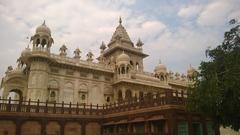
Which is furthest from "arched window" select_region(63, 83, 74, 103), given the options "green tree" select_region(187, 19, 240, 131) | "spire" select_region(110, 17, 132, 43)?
"green tree" select_region(187, 19, 240, 131)

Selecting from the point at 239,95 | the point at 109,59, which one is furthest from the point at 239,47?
the point at 109,59

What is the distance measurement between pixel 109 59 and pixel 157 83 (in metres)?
11.8

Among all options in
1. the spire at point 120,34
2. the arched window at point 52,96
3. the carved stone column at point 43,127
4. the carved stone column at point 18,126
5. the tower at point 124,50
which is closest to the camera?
the carved stone column at point 18,126

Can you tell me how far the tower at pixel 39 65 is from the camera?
31828 millimetres

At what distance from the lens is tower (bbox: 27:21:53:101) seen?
104 ft

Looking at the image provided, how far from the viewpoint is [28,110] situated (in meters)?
24.3

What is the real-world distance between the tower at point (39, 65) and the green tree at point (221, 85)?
2181 centimetres

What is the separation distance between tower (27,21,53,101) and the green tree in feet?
71.6

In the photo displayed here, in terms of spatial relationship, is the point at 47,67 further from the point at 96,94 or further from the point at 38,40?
the point at 96,94

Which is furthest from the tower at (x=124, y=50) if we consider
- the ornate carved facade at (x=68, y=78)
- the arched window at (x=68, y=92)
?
the arched window at (x=68, y=92)

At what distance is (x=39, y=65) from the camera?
3281 centimetres

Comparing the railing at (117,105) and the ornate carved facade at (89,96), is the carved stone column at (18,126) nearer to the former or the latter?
the ornate carved facade at (89,96)

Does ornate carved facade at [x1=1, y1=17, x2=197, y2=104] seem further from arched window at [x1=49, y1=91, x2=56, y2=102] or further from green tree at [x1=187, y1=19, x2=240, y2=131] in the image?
green tree at [x1=187, y1=19, x2=240, y2=131]

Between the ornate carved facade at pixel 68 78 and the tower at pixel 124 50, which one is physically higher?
the tower at pixel 124 50
